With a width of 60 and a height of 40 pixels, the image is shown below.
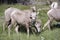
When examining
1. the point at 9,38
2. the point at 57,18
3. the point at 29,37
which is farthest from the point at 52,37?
the point at 57,18

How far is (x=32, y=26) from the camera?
1012cm

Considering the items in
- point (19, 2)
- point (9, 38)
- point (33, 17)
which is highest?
point (33, 17)

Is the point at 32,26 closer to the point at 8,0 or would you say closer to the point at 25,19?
the point at 25,19

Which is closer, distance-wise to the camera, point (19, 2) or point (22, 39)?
point (22, 39)

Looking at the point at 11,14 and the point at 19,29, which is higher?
the point at 11,14

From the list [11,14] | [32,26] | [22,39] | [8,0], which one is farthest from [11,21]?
[8,0]

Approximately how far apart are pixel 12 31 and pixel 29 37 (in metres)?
1.48

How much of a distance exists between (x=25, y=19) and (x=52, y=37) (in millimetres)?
1667

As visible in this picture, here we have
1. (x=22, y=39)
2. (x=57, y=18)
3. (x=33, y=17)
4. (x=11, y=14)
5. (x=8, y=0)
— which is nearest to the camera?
(x=22, y=39)

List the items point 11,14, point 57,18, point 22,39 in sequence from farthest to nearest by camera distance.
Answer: point 57,18 < point 11,14 < point 22,39

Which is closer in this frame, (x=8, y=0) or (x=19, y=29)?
(x=19, y=29)

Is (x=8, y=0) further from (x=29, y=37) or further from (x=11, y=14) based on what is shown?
(x=29, y=37)

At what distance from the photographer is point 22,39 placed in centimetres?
822

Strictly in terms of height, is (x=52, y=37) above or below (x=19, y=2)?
above
